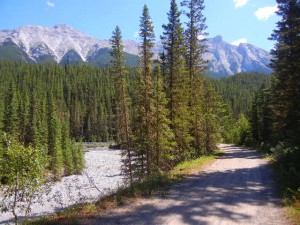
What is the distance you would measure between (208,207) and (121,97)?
18.2 meters

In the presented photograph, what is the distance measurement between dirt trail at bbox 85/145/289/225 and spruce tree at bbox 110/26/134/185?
13.5m

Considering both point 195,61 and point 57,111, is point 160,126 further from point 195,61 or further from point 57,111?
point 57,111

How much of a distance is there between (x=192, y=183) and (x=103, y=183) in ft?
100

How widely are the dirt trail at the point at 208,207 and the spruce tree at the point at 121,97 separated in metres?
13.5

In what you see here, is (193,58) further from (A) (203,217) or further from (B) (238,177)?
(A) (203,217)

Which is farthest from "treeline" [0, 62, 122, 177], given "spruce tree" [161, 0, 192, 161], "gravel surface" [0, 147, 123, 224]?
"spruce tree" [161, 0, 192, 161]

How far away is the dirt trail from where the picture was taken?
907cm

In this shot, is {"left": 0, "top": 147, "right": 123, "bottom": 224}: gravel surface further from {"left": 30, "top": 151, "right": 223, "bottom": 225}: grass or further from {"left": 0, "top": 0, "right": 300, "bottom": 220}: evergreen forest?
{"left": 30, "top": 151, "right": 223, "bottom": 225}: grass

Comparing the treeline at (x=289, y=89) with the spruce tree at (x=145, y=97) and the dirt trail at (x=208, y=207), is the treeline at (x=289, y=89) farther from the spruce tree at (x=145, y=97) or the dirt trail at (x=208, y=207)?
the spruce tree at (x=145, y=97)

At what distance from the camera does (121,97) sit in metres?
27.4

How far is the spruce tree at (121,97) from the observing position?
26688mm

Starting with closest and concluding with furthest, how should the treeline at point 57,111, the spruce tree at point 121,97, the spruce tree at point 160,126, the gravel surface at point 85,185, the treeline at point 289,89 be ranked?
the treeline at point 289,89
the spruce tree at point 160,126
the spruce tree at point 121,97
the gravel surface at point 85,185
the treeline at point 57,111

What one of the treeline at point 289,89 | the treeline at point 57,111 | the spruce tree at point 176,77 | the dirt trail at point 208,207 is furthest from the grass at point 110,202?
the spruce tree at point 176,77

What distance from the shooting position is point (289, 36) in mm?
23234
